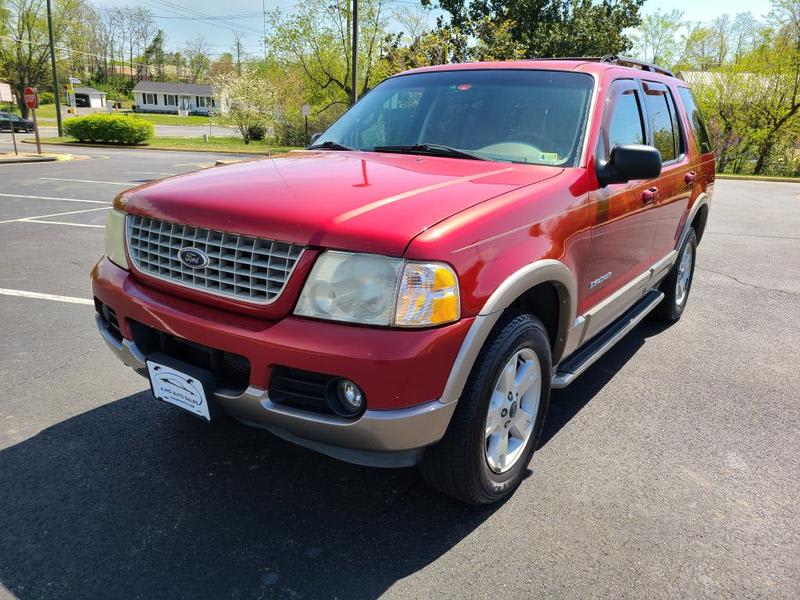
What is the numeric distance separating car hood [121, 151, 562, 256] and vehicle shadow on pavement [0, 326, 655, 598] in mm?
1186

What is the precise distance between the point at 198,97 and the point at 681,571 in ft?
347

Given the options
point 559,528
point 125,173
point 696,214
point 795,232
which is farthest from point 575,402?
point 125,173

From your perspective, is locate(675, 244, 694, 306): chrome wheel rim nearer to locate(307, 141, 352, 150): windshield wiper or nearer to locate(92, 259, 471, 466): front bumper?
locate(307, 141, 352, 150): windshield wiper

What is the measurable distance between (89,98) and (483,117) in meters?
97.4

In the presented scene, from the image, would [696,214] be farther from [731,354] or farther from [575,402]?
[575,402]

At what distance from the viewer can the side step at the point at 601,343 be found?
9.68ft

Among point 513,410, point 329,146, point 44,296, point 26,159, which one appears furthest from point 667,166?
point 26,159

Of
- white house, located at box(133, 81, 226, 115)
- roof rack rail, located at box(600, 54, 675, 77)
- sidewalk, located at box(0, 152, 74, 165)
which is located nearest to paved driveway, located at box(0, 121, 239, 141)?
sidewalk, located at box(0, 152, 74, 165)

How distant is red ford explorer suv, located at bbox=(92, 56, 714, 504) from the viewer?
2.00 meters

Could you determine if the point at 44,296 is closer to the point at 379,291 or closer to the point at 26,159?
the point at 379,291

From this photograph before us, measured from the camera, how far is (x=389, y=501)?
263 cm

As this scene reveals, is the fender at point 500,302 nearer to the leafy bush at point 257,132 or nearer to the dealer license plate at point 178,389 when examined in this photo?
the dealer license plate at point 178,389

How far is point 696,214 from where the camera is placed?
505 centimetres

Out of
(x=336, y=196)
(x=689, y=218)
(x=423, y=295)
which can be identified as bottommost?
(x=689, y=218)
